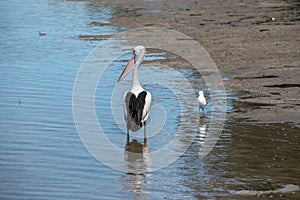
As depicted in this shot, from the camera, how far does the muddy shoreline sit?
33.2ft

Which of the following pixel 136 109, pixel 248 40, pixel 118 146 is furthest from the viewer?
pixel 248 40

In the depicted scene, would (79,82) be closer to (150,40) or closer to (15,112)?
(15,112)

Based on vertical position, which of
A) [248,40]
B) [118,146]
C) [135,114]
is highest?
[248,40]

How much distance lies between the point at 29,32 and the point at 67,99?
9336 millimetres

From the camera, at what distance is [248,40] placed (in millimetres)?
16516

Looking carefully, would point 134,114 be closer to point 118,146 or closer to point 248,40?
point 118,146

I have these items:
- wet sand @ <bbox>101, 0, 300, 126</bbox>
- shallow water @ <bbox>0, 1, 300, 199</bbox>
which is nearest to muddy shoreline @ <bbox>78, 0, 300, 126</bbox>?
wet sand @ <bbox>101, 0, 300, 126</bbox>

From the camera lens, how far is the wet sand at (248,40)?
10.1 meters

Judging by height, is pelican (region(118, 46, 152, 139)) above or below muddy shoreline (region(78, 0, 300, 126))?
below

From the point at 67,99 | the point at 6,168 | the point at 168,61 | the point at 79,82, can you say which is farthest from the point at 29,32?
the point at 6,168

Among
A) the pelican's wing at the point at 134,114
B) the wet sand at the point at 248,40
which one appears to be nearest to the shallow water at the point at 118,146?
the pelican's wing at the point at 134,114

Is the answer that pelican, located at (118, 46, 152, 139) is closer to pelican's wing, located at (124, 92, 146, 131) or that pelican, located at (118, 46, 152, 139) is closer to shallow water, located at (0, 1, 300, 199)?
pelican's wing, located at (124, 92, 146, 131)

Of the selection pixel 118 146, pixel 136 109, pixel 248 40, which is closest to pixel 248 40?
pixel 248 40

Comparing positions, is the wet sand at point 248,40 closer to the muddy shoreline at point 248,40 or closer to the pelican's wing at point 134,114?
the muddy shoreline at point 248,40
